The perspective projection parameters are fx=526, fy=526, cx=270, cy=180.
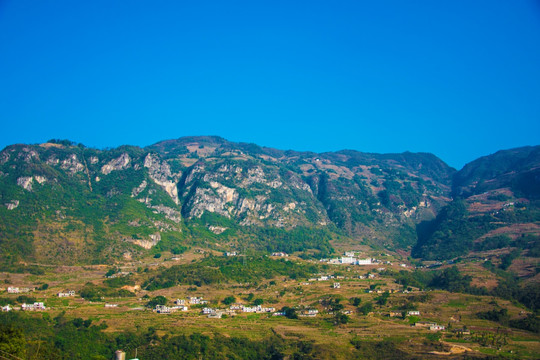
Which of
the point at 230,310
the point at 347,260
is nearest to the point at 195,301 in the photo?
the point at 230,310

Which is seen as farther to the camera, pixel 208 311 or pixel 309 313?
pixel 208 311

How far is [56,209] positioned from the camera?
169 metres

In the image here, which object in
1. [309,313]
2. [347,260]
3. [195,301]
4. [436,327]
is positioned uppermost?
[347,260]

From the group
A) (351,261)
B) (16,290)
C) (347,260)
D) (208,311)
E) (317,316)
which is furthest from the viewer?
(347,260)

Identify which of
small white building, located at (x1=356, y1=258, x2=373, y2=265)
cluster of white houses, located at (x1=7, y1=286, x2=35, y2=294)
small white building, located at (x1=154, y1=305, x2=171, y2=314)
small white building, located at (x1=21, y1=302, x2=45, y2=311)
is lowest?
small white building, located at (x1=154, y1=305, x2=171, y2=314)

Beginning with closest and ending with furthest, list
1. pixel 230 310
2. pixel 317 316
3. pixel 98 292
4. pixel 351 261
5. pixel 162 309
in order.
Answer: pixel 317 316
pixel 162 309
pixel 230 310
pixel 98 292
pixel 351 261

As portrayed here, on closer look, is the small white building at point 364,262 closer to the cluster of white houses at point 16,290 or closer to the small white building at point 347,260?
the small white building at point 347,260

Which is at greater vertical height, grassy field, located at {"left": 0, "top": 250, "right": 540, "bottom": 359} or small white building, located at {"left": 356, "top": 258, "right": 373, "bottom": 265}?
small white building, located at {"left": 356, "top": 258, "right": 373, "bottom": 265}

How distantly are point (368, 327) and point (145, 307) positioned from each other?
47324mm

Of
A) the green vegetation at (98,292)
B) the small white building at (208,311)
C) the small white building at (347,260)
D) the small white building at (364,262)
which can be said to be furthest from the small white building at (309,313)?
the small white building at (347,260)

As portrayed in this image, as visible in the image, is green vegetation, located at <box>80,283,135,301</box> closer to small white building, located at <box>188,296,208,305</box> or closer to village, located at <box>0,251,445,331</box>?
village, located at <box>0,251,445,331</box>

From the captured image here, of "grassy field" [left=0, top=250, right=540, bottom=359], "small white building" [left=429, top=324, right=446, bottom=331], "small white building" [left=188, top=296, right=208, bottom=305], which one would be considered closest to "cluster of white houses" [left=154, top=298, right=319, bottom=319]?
"grassy field" [left=0, top=250, right=540, bottom=359]

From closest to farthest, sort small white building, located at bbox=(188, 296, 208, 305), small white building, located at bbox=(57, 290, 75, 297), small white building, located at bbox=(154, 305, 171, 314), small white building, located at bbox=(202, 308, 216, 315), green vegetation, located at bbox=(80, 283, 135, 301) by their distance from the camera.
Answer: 1. small white building, located at bbox=(202, 308, 216, 315)
2. small white building, located at bbox=(154, 305, 171, 314)
3. small white building, located at bbox=(57, 290, 75, 297)
4. green vegetation, located at bbox=(80, 283, 135, 301)
5. small white building, located at bbox=(188, 296, 208, 305)

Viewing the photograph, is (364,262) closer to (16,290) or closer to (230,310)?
(230,310)
